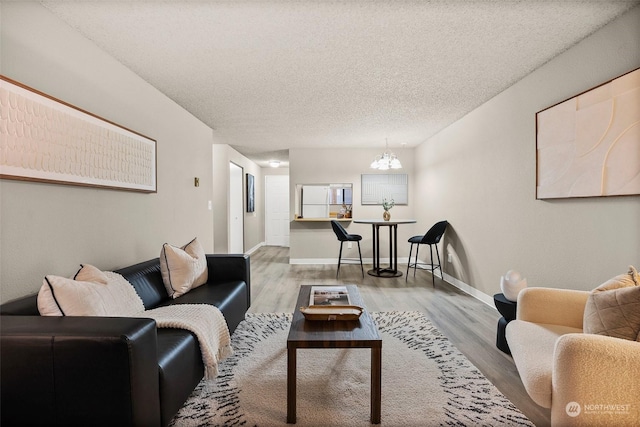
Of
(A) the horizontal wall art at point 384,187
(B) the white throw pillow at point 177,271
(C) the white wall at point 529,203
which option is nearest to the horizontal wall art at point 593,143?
(C) the white wall at point 529,203

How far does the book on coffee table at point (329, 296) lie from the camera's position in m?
2.26

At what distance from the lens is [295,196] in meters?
6.57

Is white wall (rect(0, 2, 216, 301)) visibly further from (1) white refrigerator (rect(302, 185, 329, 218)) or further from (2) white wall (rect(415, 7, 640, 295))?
(2) white wall (rect(415, 7, 640, 295))

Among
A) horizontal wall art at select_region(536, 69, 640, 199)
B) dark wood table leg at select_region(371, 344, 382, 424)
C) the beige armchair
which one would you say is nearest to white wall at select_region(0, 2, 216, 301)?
dark wood table leg at select_region(371, 344, 382, 424)

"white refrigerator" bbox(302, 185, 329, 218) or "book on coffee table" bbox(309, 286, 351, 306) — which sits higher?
"white refrigerator" bbox(302, 185, 329, 218)

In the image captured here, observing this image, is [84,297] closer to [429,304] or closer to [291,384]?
[291,384]

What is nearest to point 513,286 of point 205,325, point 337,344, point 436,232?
point 337,344

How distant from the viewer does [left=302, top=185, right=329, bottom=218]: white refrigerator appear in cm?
656

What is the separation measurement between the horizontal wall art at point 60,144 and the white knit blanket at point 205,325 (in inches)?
39.3

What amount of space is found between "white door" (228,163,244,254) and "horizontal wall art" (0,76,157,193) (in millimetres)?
4398

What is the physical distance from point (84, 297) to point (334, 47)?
2205 mm

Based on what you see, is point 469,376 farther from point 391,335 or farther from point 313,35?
point 313,35

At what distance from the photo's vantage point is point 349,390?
78.6 inches

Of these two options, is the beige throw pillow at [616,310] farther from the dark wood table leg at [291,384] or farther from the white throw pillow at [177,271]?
the white throw pillow at [177,271]
